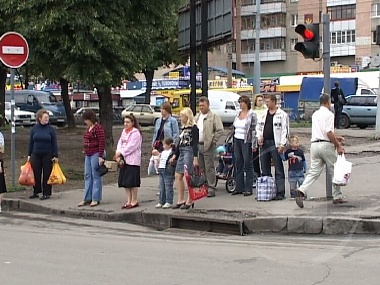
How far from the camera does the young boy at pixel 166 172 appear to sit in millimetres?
12391

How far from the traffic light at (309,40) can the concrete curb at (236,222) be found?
2.93 meters

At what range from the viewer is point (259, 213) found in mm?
11156

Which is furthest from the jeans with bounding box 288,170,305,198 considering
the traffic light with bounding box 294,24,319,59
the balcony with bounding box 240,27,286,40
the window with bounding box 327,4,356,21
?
the balcony with bounding box 240,27,286,40

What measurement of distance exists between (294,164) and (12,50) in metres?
6.65

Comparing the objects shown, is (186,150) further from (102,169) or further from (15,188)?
(15,188)

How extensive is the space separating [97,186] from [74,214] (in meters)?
0.69

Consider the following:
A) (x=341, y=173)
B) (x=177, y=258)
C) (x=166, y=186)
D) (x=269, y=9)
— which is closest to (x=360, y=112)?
(x=166, y=186)

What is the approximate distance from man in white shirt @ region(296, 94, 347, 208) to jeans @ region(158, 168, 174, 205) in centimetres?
235

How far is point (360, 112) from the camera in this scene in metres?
33.6

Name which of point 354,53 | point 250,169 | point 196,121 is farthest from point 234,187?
point 354,53

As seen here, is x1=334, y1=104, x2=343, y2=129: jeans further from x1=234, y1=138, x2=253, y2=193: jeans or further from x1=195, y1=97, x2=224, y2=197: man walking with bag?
x1=195, y1=97, x2=224, y2=197: man walking with bag

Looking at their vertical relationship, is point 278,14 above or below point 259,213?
above

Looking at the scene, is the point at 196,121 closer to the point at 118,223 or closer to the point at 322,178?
the point at 118,223

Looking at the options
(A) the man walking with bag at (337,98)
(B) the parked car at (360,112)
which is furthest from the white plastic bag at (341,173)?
(B) the parked car at (360,112)
